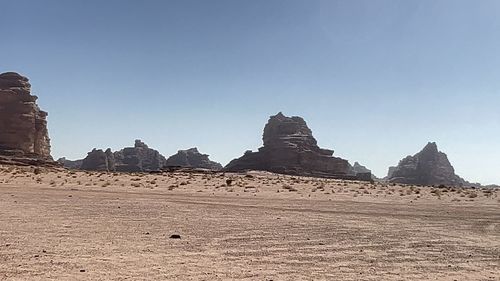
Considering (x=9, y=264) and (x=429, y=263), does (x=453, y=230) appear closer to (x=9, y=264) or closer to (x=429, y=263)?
(x=429, y=263)

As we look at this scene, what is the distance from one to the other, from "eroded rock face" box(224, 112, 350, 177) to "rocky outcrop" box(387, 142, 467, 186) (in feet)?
135

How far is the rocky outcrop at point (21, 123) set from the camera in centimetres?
10375

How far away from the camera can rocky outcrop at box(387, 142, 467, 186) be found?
16188 cm

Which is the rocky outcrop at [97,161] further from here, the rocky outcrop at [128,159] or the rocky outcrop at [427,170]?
the rocky outcrop at [427,170]

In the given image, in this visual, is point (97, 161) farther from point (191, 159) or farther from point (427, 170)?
point (427, 170)

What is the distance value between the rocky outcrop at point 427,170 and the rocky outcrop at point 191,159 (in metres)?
74.4

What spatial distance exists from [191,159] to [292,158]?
65.0 meters

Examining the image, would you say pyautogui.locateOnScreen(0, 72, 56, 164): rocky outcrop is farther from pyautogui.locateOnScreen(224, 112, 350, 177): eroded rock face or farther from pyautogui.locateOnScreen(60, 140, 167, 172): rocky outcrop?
pyautogui.locateOnScreen(224, 112, 350, 177): eroded rock face

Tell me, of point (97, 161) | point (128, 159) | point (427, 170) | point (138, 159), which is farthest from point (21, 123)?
point (427, 170)

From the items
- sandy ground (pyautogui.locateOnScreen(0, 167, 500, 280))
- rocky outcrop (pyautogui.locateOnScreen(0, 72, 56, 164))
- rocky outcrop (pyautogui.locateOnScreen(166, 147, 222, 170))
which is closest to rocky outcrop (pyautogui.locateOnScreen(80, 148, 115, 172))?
rocky outcrop (pyautogui.locateOnScreen(166, 147, 222, 170))

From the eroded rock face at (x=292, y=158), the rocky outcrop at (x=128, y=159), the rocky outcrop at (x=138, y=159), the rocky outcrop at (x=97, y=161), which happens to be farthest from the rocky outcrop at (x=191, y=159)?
the eroded rock face at (x=292, y=158)

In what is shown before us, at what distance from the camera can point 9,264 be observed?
8555 mm

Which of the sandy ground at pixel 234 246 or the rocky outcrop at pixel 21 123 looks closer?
the sandy ground at pixel 234 246

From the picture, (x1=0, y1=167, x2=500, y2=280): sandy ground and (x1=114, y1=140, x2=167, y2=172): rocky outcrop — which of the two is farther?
(x1=114, y1=140, x2=167, y2=172): rocky outcrop
